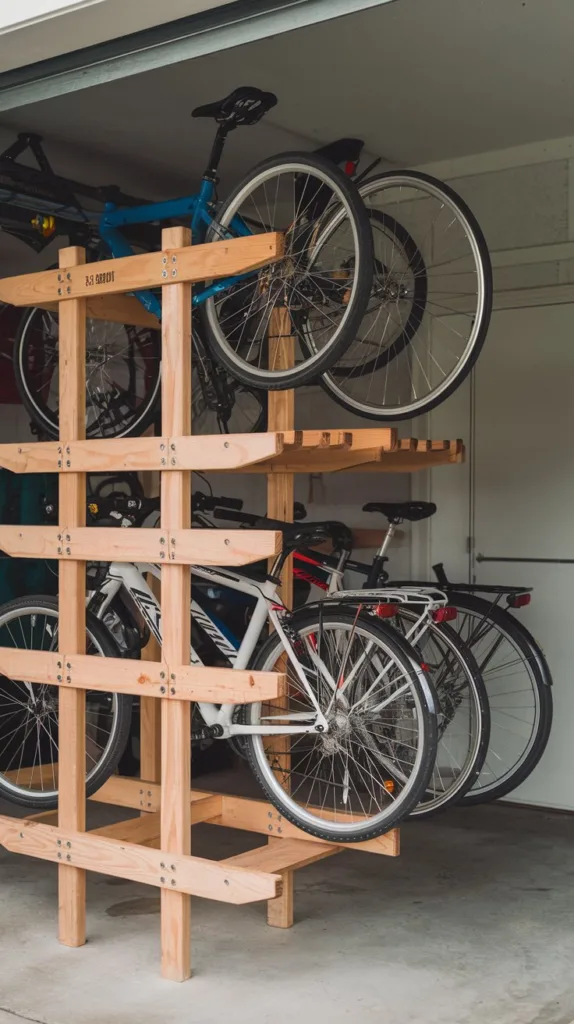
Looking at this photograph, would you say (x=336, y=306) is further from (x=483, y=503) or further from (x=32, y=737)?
(x=32, y=737)

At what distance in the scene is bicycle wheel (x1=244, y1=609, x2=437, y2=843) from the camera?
3.24 m

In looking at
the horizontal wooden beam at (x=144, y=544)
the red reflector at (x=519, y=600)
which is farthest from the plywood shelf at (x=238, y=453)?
the red reflector at (x=519, y=600)

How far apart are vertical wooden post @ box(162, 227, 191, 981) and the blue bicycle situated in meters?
0.28

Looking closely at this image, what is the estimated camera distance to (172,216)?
3.87 meters

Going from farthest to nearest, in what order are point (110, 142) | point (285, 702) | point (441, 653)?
point (110, 142) → point (441, 653) → point (285, 702)

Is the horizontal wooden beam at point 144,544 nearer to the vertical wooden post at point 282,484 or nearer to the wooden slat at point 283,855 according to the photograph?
the vertical wooden post at point 282,484

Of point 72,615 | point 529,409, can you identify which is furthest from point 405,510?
point 72,615

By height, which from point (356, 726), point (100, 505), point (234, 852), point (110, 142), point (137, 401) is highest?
point (110, 142)

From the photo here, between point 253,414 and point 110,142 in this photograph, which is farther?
point 253,414

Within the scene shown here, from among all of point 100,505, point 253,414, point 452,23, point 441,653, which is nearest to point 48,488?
point 253,414

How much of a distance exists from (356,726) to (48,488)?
2893mm

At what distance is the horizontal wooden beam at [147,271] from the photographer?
3.09 metres

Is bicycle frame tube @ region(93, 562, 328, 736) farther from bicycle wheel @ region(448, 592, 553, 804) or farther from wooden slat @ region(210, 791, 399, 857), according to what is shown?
bicycle wheel @ region(448, 592, 553, 804)

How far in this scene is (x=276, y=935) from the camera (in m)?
3.61
